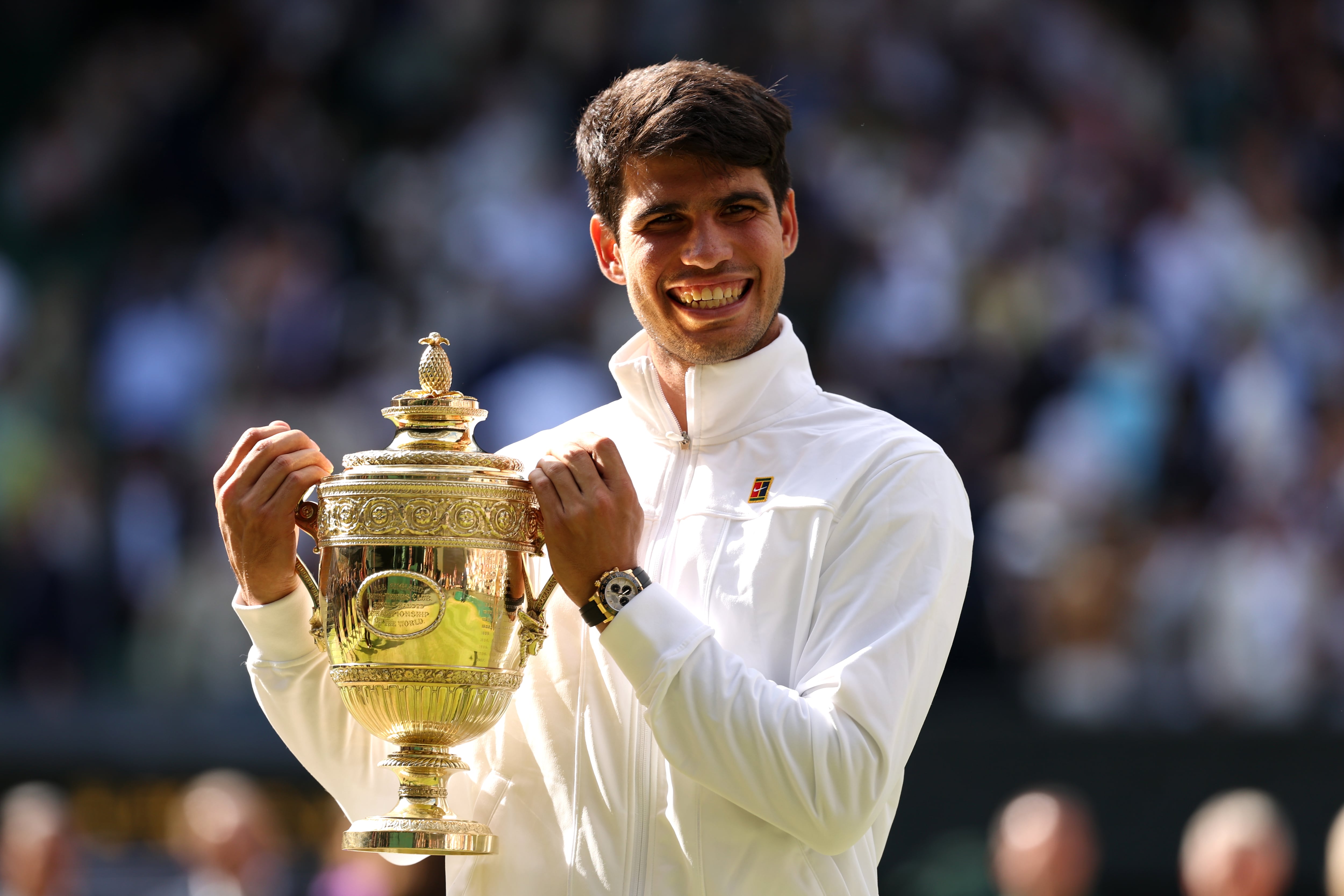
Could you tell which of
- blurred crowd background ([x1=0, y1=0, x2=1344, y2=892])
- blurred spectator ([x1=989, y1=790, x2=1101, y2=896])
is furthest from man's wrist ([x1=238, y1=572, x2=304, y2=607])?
blurred crowd background ([x1=0, y1=0, x2=1344, y2=892])

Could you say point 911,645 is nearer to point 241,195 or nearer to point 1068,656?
point 1068,656

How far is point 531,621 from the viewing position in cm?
255

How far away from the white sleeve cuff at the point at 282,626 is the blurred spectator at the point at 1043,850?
373cm

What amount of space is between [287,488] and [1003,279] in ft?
23.4

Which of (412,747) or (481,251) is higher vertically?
(481,251)

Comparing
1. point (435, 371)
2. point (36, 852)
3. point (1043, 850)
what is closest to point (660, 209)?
point (435, 371)

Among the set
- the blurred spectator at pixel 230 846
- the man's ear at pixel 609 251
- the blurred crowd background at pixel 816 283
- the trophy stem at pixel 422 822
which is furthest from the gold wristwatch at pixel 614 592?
the blurred crowd background at pixel 816 283

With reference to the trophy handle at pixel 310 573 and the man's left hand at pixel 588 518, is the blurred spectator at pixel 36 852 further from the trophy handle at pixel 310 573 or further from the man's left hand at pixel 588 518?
the man's left hand at pixel 588 518

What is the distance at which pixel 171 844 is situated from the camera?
7.38 meters

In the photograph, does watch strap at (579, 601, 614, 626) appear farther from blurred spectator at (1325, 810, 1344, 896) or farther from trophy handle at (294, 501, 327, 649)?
blurred spectator at (1325, 810, 1344, 896)

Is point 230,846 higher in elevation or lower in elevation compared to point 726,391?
lower

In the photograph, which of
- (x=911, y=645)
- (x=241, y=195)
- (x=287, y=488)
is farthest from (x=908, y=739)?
(x=241, y=195)

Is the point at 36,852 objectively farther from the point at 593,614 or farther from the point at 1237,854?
the point at 593,614

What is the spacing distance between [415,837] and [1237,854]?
394 centimetres
